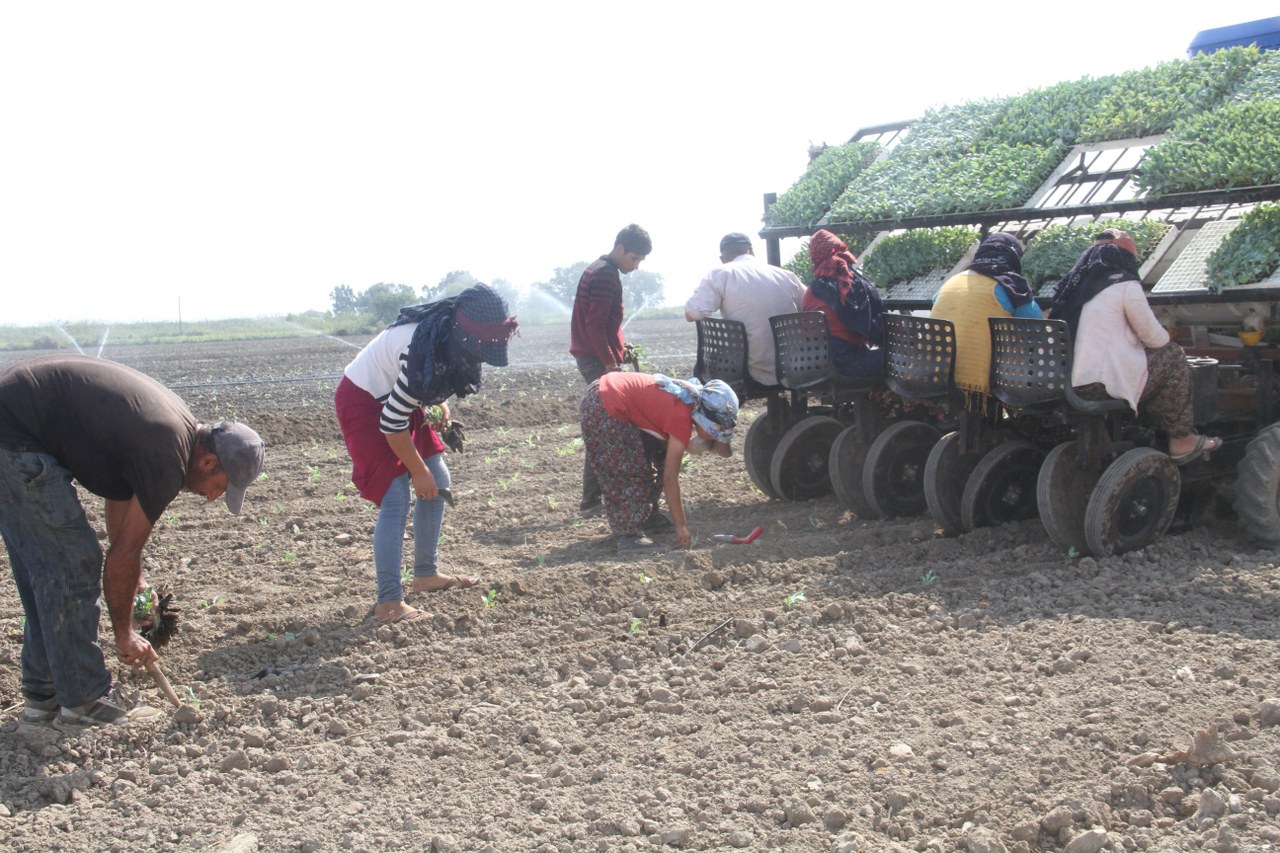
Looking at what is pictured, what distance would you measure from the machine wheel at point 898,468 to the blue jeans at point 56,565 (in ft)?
14.8

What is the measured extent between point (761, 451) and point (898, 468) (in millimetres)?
1222

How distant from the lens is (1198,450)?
6.11 m

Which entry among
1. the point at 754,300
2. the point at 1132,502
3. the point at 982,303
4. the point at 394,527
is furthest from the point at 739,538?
the point at 394,527

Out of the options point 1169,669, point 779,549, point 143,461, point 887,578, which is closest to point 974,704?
point 1169,669

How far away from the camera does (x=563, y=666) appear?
5070mm

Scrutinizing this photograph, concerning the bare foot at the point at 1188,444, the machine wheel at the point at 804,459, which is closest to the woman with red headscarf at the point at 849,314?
the machine wheel at the point at 804,459

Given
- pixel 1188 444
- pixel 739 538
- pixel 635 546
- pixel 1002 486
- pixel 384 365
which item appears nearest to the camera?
pixel 384 365

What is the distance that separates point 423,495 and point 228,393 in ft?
47.5

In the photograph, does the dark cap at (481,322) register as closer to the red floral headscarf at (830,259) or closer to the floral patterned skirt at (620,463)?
the floral patterned skirt at (620,463)

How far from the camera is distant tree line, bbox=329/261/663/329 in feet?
155

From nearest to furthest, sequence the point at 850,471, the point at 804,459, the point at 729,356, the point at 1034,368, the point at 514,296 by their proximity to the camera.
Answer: the point at 1034,368
the point at 850,471
the point at 729,356
the point at 804,459
the point at 514,296

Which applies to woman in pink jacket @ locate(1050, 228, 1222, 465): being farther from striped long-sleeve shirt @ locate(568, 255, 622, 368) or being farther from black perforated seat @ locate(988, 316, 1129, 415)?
striped long-sleeve shirt @ locate(568, 255, 622, 368)

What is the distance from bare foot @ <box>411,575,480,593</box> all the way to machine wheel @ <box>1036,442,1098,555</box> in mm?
3042

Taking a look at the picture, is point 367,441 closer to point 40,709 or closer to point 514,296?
point 40,709
